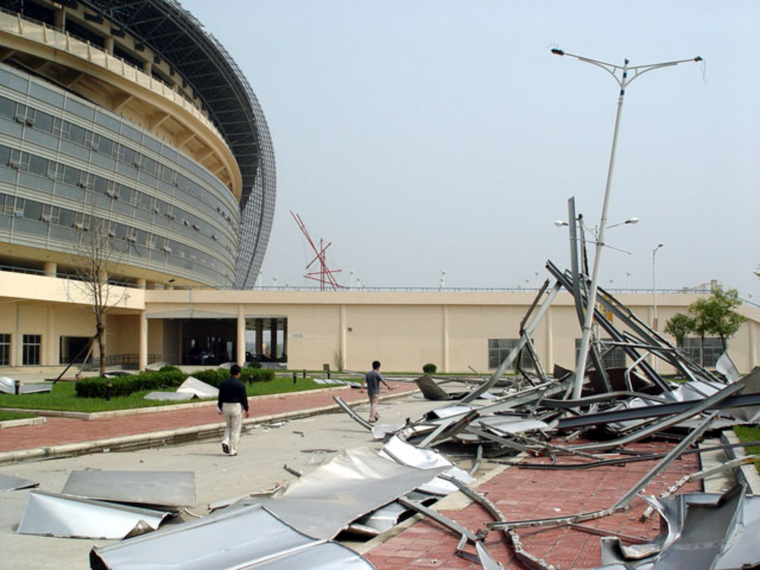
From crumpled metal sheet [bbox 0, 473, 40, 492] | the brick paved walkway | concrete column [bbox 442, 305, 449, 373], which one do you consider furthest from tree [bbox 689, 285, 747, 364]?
crumpled metal sheet [bbox 0, 473, 40, 492]

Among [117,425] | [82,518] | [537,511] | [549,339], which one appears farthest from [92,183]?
[537,511]

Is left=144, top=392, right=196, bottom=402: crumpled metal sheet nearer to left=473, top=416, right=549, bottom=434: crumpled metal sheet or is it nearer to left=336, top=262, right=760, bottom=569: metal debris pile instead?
left=336, top=262, right=760, bottom=569: metal debris pile

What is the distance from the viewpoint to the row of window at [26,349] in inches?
1622

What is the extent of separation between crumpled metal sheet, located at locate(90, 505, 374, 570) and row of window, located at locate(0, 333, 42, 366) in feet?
137

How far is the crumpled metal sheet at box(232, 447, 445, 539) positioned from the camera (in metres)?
5.90

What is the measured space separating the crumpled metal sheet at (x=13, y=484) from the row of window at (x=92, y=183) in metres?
37.0

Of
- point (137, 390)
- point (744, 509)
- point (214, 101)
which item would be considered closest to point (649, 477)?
point (744, 509)

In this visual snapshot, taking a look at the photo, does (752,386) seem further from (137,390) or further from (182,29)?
(182,29)

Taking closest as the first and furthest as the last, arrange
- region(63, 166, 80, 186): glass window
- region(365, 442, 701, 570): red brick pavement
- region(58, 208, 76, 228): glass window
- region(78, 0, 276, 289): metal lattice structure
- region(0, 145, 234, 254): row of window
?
region(365, 442, 701, 570): red brick pavement → region(0, 145, 234, 254): row of window → region(58, 208, 76, 228): glass window → region(63, 166, 80, 186): glass window → region(78, 0, 276, 289): metal lattice structure

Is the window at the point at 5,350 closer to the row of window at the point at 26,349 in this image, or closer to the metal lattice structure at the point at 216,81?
the row of window at the point at 26,349

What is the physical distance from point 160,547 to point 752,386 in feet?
26.0

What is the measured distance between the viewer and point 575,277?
1600cm

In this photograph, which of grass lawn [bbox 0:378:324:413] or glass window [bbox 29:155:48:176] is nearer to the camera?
grass lawn [bbox 0:378:324:413]

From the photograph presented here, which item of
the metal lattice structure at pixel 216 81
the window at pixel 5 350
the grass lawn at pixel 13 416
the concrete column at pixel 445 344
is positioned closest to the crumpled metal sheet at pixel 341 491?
the grass lawn at pixel 13 416
